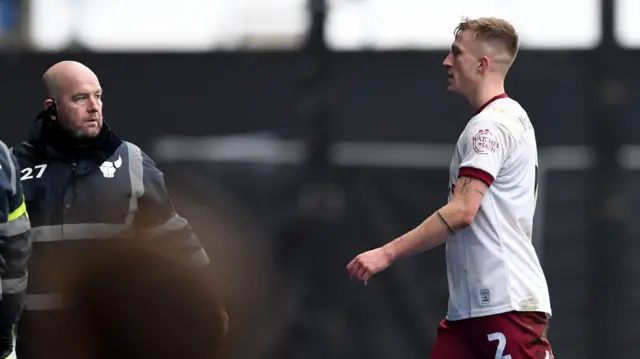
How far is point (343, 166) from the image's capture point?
9.79 meters

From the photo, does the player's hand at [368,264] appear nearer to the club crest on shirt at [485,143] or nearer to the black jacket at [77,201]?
the club crest on shirt at [485,143]

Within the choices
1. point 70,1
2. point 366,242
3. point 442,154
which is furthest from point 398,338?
point 70,1

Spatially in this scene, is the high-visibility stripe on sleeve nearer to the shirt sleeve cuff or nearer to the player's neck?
the shirt sleeve cuff

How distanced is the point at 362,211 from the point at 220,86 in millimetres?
1476

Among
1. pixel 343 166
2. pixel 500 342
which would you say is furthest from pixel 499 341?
pixel 343 166

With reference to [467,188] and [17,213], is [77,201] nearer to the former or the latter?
[17,213]

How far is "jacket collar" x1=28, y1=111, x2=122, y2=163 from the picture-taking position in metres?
5.69

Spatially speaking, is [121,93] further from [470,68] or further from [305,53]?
[470,68]

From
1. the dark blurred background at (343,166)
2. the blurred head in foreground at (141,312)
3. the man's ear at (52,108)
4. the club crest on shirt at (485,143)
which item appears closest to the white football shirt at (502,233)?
the club crest on shirt at (485,143)

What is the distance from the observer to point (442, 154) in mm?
9742

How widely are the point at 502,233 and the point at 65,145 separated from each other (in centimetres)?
199

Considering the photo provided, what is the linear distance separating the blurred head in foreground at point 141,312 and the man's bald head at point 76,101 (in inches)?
51.6

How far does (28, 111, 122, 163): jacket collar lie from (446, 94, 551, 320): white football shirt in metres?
1.61

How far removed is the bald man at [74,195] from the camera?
5594mm
